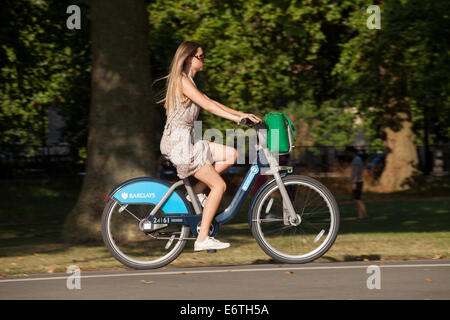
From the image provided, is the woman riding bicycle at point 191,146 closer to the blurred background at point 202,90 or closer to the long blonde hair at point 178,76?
the long blonde hair at point 178,76

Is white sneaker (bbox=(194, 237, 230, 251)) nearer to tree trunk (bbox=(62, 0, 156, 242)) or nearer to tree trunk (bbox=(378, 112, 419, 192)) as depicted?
tree trunk (bbox=(62, 0, 156, 242))

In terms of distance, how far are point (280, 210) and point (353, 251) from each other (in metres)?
2.05

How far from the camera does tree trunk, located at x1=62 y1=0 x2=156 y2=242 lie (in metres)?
10.9

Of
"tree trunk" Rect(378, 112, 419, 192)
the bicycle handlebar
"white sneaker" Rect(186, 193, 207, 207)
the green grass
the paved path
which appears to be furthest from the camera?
"tree trunk" Rect(378, 112, 419, 192)

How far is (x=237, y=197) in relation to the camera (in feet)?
25.0

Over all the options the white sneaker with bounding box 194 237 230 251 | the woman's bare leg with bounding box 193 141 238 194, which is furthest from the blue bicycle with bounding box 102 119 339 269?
the woman's bare leg with bounding box 193 141 238 194

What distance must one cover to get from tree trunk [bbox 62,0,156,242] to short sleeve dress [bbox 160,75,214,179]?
138 inches

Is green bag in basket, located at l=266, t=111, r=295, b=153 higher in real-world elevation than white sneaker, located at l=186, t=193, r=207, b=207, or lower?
higher

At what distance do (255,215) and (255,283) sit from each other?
90 cm

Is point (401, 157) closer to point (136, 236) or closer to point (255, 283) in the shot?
point (136, 236)

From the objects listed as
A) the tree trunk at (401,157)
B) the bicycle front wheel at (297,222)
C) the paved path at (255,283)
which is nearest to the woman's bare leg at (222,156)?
the bicycle front wheel at (297,222)

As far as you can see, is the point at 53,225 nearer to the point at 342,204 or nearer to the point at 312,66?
the point at 342,204

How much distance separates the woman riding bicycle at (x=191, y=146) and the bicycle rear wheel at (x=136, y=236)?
340 mm

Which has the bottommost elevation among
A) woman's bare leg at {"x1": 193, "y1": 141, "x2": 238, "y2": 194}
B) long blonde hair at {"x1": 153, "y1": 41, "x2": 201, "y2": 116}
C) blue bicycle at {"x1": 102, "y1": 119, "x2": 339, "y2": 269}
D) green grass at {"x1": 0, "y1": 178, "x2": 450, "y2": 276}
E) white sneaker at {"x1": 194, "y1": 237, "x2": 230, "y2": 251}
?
green grass at {"x1": 0, "y1": 178, "x2": 450, "y2": 276}
